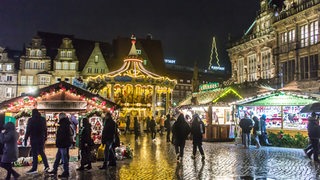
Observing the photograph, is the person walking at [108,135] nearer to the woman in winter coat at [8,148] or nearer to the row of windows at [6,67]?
the woman in winter coat at [8,148]

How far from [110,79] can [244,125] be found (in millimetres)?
17631

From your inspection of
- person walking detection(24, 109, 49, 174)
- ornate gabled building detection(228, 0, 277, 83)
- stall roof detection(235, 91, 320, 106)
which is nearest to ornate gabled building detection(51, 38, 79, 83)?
ornate gabled building detection(228, 0, 277, 83)

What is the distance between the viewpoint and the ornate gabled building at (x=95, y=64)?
61.3m

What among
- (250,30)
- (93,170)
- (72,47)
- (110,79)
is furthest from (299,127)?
(72,47)

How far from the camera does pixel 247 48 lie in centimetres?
4300

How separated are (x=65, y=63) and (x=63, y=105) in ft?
142

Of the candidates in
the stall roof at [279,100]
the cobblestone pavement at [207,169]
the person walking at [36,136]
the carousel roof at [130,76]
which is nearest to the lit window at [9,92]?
the carousel roof at [130,76]

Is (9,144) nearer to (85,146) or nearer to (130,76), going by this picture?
(85,146)

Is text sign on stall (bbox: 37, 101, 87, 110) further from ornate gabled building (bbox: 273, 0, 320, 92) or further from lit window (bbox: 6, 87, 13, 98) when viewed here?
lit window (bbox: 6, 87, 13, 98)

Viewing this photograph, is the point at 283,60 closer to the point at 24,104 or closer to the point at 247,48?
the point at 247,48

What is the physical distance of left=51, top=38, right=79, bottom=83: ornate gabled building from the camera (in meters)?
60.3

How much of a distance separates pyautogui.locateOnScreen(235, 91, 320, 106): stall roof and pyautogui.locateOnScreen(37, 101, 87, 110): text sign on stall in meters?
10.2

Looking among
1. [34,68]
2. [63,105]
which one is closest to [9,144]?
[63,105]

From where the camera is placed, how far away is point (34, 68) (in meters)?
60.1
